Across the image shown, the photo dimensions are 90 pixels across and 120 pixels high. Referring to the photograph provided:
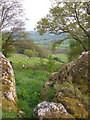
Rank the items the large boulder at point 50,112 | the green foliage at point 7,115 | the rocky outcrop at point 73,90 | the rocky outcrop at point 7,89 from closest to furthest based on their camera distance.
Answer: the green foliage at point 7,115, the large boulder at point 50,112, the rocky outcrop at point 7,89, the rocky outcrop at point 73,90

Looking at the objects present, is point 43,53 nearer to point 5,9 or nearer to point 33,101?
point 5,9

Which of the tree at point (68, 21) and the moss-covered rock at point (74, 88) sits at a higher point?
the tree at point (68, 21)

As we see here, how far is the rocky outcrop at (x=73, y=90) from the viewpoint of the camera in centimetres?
532

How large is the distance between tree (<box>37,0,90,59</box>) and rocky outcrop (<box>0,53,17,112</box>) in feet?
46.3

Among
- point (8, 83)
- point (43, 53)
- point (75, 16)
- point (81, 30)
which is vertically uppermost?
point (75, 16)

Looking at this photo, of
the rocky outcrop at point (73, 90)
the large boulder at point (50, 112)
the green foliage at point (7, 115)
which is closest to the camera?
the green foliage at point (7, 115)

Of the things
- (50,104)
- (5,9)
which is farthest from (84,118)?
(5,9)

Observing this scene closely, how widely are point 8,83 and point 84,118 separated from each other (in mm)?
3247

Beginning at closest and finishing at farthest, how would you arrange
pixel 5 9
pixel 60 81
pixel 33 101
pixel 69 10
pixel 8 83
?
pixel 8 83, pixel 33 101, pixel 60 81, pixel 69 10, pixel 5 9

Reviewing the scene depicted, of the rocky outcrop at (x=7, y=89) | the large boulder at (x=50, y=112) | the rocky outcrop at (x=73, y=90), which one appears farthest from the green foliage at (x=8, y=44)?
the large boulder at (x=50, y=112)

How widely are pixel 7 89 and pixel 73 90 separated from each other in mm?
2810

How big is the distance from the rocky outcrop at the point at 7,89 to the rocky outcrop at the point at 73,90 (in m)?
1.60

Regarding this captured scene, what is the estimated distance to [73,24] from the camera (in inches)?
757

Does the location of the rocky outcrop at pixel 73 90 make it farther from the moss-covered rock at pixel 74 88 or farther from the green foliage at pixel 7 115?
the green foliage at pixel 7 115
